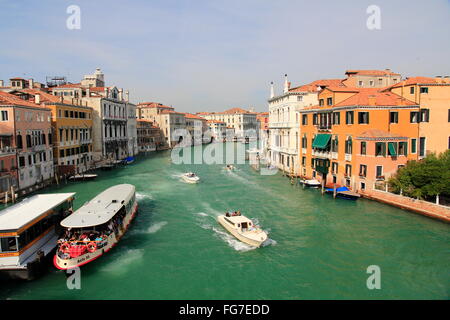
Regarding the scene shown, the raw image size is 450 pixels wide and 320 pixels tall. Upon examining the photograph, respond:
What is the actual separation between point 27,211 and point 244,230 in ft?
29.1

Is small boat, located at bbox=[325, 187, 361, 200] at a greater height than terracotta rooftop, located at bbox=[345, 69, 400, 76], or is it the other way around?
terracotta rooftop, located at bbox=[345, 69, 400, 76]

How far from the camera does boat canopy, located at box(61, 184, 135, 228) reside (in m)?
13.6

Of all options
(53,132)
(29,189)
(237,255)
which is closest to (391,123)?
(237,255)

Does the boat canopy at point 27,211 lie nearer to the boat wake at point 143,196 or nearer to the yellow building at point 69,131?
the boat wake at point 143,196

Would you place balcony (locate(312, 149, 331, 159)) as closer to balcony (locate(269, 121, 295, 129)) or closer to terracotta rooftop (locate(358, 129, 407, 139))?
terracotta rooftop (locate(358, 129, 407, 139))

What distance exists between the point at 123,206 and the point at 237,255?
6182 millimetres

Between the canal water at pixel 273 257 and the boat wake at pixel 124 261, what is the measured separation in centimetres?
4

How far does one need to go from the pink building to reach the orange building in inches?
871

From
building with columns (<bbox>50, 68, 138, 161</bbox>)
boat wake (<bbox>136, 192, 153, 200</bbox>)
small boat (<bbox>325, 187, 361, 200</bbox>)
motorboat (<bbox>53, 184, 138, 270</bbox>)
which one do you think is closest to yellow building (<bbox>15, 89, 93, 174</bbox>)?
building with columns (<bbox>50, 68, 138, 161</bbox>)

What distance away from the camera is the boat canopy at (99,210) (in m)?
13.6

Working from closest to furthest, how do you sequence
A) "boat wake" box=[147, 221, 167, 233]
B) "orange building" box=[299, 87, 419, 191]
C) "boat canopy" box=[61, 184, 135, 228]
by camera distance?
1. "boat canopy" box=[61, 184, 135, 228]
2. "boat wake" box=[147, 221, 167, 233]
3. "orange building" box=[299, 87, 419, 191]

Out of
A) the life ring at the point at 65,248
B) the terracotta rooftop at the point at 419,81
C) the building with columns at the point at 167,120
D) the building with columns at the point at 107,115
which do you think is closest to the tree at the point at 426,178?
the terracotta rooftop at the point at 419,81

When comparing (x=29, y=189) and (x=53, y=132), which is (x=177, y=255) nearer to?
(x=29, y=189)

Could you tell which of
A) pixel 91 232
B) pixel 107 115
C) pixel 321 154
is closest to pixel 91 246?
pixel 91 232
